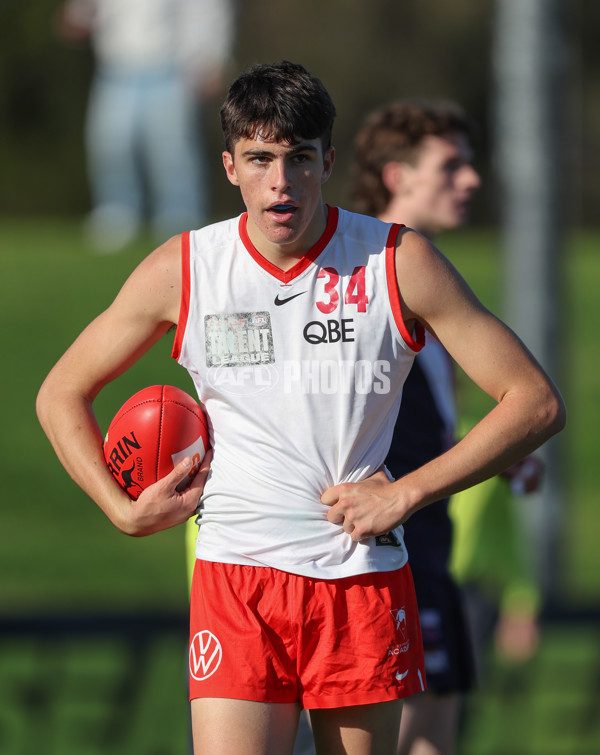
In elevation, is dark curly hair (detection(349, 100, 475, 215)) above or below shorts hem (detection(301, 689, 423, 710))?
above

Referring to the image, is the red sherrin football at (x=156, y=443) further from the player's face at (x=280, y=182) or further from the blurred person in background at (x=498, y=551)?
the blurred person in background at (x=498, y=551)

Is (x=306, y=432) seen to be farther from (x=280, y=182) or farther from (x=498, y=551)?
(x=498, y=551)

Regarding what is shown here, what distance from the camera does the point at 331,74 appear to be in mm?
20875

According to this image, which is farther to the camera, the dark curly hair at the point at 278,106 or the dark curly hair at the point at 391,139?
the dark curly hair at the point at 391,139

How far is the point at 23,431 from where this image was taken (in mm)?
10398

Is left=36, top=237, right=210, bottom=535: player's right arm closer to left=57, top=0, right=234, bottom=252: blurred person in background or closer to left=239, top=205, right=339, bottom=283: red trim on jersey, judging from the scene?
left=239, top=205, right=339, bottom=283: red trim on jersey

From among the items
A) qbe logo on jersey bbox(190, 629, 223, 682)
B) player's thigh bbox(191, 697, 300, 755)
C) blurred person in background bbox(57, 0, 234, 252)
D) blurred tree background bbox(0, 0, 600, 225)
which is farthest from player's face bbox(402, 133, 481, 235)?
blurred tree background bbox(0, 0, 600, 225)

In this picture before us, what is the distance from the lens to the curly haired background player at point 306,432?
10.4 feet

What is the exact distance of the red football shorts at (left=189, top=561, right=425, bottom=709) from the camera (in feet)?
10.4

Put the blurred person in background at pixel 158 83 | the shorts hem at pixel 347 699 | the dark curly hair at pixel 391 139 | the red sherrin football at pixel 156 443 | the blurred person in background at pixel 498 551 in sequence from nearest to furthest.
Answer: the shorts hem at pixel 347 699, the red sherrin football at pixel 156 443, the dark curly hair at pixel 391 139, the blurred person in background at pixel 498 551, the blurred person in background at pixel 158 83

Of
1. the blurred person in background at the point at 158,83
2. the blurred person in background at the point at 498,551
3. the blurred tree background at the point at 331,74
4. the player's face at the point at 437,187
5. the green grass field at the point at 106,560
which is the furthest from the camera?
the blurred tree background at the point at 331,74

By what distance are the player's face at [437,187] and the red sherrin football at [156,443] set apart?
1.34 m

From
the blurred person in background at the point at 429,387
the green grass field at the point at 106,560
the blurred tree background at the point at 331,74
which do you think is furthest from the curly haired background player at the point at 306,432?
the blurred tree background at the point at 331,74

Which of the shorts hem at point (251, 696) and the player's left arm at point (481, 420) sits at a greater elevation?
the player's left arm at point (481, 420)
